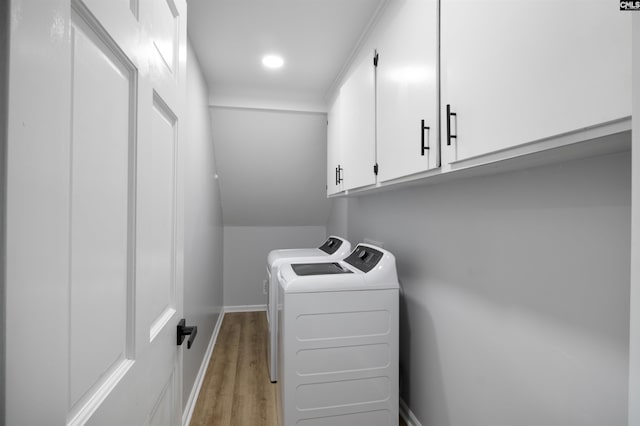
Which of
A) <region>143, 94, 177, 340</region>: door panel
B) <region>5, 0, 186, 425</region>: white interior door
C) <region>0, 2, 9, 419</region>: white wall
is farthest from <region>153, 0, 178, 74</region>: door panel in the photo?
<region>0, 2, 9, 419</region>: white wall

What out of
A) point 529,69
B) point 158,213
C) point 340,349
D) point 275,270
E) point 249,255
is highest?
point 529,69

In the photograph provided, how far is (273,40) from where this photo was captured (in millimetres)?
1972

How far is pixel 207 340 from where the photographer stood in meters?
2.65

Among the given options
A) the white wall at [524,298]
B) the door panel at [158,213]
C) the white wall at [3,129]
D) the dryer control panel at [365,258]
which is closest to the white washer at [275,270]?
the dryer control panel at [365,258]

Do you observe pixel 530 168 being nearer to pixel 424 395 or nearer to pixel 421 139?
pixel 421 139

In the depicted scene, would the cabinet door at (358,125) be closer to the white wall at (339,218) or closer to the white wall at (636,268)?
the white wall at (339,218)

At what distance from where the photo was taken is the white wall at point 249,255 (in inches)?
155

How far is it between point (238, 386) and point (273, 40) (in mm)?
2407

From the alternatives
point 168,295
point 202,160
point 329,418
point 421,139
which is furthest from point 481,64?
point 202,160

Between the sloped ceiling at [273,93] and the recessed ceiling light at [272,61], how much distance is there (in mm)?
39

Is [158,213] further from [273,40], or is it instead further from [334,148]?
[334,148]

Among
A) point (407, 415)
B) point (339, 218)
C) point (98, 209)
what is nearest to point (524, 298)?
point (407, 415)

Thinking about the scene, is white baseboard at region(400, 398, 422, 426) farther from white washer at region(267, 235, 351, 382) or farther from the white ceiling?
the white ceiling

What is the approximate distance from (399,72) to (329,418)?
5.56ft
